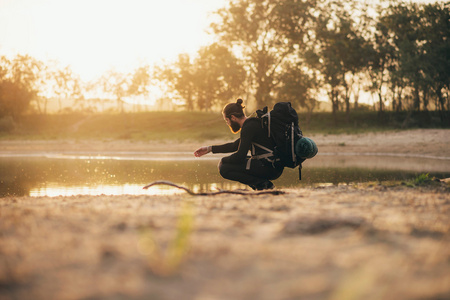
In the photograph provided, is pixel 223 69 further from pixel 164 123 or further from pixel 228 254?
pixel 228 254

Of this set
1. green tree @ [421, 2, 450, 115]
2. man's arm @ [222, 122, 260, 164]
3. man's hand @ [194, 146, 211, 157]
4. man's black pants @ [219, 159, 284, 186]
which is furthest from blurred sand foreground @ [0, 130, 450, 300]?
green tree @ [421, 2, 450, 115]

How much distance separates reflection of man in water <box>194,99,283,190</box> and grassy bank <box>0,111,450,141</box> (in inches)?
1328

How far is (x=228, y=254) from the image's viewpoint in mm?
2814

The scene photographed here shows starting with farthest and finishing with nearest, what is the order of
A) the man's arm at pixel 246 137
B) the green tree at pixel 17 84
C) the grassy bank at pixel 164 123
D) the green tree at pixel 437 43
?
the green tree at pixel 17 84
the grassy bank at pixel 164 123
the green tree at pixel 437 43
the man's arm at pixel 246 137

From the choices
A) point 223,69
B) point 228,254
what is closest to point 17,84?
point 223,69

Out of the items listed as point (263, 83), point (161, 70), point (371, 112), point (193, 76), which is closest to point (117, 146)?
point (263, 83)

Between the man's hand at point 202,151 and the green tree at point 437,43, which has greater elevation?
the green tree at point 437,43

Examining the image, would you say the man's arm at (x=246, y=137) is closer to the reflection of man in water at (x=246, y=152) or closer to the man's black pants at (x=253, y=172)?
the reflection of man in water at (x=246, y=152)

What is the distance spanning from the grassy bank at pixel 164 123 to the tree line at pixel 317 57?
2098 millimetres

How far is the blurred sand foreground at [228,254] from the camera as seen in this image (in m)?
2.26

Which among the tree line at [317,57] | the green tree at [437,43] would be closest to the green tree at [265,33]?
the tree line at [317,57]

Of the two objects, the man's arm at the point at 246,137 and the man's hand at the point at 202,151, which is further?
the man's hand at the point at 202,151

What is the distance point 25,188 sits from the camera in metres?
10.0

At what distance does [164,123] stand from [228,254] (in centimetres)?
5065
